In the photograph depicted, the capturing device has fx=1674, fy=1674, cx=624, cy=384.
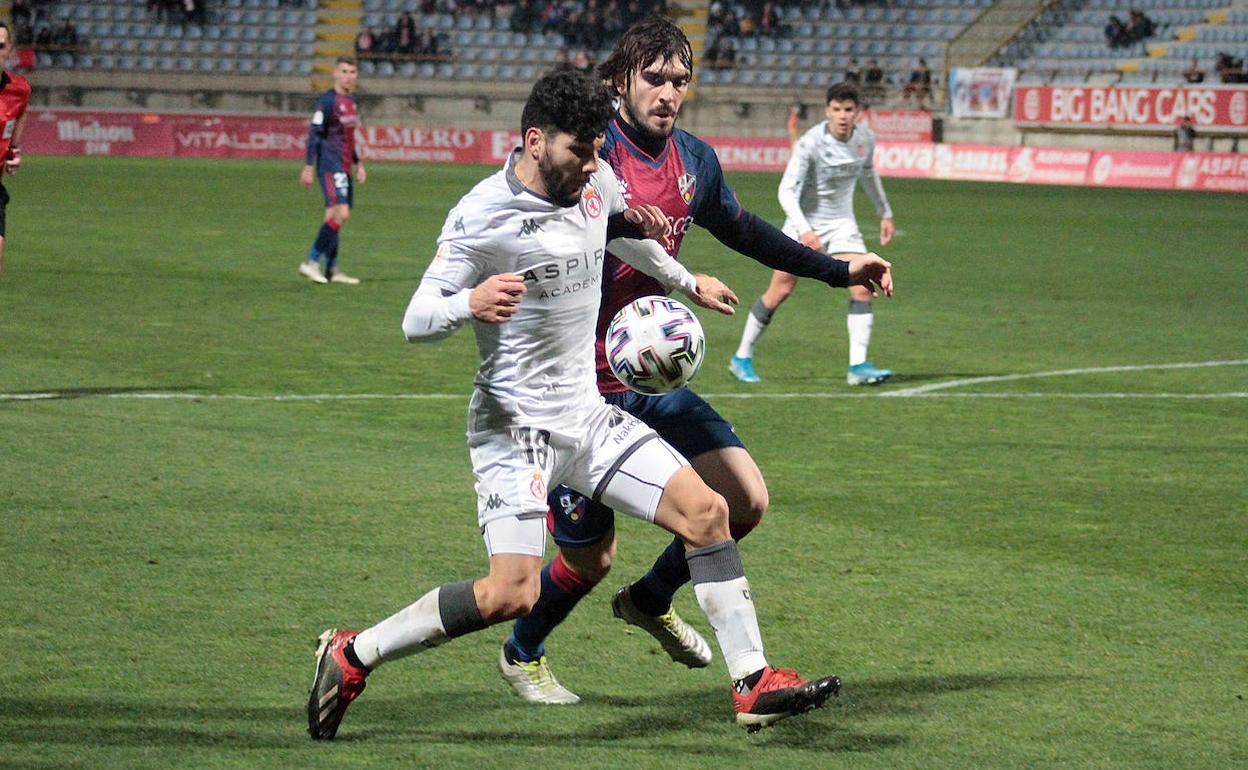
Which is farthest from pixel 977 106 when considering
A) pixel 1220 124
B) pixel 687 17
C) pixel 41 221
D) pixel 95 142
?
pixel 41 221

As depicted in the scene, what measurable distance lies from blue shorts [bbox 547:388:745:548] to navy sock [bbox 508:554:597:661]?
0.11 m

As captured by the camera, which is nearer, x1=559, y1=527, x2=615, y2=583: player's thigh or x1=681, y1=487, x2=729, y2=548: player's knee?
x1=681, y1=487, x2=729, y2=548: player's knee

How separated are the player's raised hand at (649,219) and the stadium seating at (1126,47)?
3663 centimetres

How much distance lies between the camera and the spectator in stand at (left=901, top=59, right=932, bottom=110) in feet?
142

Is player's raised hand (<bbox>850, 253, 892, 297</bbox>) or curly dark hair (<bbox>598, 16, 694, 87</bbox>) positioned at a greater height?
A: curly dark hair (<bbox>598, 16, 694, 87</bbox>)

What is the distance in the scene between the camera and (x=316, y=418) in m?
9.59

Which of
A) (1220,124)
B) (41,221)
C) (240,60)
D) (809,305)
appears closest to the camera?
(809,305)

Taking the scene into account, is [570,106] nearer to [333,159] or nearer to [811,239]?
[811,239]

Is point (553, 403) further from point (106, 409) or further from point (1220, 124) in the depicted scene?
point (1220, 124)

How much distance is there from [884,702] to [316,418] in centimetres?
534

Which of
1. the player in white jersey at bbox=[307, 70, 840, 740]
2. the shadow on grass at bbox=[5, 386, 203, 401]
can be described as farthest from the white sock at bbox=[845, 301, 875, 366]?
the player in white jersey at bbox=[307, 70, 840, 740]

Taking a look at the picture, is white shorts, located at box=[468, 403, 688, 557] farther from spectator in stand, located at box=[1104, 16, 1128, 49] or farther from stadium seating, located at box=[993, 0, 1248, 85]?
spectator in stand, located at box=[1104, 16, 1128, 49]

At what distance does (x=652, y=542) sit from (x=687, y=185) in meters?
2.13

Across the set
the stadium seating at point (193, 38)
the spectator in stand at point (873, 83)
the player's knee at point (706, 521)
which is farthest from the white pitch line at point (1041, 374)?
the stadium seating at point (193, 38)
